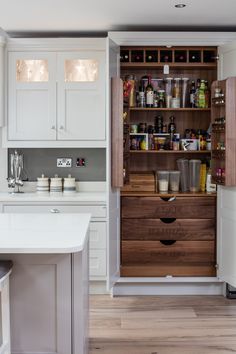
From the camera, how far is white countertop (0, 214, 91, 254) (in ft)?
7.85

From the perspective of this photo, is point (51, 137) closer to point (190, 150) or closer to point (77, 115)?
point (77, 115)

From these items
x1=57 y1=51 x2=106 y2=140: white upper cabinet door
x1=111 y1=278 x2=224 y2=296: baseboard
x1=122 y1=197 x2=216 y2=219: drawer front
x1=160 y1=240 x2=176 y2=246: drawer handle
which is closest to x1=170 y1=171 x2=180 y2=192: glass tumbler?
x1=122 y1=197 x2=216 y2=219: drawer front

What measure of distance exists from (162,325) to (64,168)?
1.95m

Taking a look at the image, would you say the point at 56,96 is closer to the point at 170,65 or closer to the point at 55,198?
the point at 55,198

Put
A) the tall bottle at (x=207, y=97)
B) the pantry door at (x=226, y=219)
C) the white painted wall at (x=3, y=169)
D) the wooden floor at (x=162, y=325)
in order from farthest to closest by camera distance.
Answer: the white painted wall at (x=3, y=169), the tall bottle at (x=207, y=97), the pantry door at (x=226, y=219), the wooden floor at (x=162, y=325)

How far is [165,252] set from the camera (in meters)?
4.79

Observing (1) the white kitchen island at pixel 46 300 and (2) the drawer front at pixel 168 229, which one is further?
(2) the drawer front at pixel 168 229

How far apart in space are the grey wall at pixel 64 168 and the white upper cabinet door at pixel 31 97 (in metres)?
0.40

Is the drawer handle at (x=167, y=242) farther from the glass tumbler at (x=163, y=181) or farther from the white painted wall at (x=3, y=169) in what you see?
the white painted wall at (x=3, y=169)

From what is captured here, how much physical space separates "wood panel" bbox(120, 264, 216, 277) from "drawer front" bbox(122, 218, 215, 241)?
253mm

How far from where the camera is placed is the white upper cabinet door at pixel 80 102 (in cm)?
485

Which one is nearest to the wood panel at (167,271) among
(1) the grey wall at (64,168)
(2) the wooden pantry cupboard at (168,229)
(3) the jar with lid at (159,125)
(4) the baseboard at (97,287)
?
(2) the wooden pantry cupboard at (168,229)

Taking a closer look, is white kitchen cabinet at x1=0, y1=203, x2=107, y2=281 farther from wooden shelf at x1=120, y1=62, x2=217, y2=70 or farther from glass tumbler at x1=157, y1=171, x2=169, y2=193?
wooden shelf at x1=120, y1=62, x2=217, y2=70

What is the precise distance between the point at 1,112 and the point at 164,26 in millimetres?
1653
